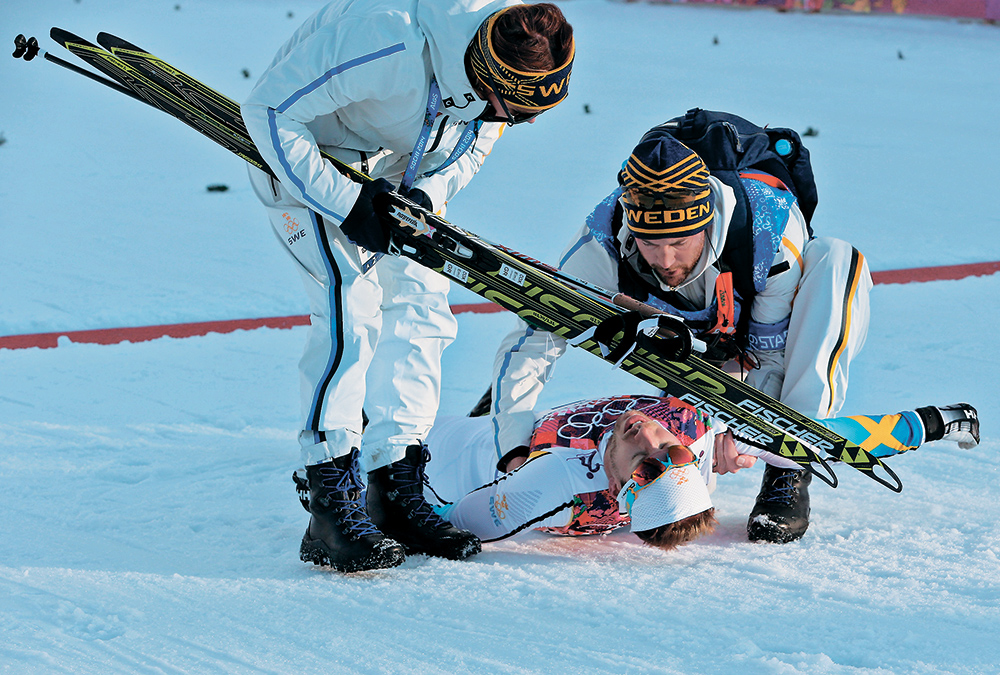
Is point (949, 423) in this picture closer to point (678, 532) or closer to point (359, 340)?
point (678, 532)

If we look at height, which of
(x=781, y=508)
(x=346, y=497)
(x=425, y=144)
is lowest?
(x=346, y=497)

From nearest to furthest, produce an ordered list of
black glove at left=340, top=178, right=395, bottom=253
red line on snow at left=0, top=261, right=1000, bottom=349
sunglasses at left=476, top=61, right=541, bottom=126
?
sunglasses at left=476, top=61, right=541, bottom=126
black glove at left=340, top=178, right=395, bottom=253
red line on snow at left=0, top=261, right=1000, bottom=349

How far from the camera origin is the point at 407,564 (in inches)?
89.9

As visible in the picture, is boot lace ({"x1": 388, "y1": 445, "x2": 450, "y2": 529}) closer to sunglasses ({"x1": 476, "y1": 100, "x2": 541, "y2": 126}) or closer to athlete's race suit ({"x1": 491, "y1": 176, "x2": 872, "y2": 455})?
athlete's race suit ({"x1": 491, "y1": 176, "x2": 872, "y2": 455})

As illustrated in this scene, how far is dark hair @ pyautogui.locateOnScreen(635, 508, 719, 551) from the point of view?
2.31 m

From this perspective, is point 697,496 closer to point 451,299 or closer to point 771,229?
point 771,229

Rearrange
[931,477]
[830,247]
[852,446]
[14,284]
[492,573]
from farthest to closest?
[14,284], [931,477], [830,247], [852,446], [492,573]

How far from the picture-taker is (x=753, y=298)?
2676mm

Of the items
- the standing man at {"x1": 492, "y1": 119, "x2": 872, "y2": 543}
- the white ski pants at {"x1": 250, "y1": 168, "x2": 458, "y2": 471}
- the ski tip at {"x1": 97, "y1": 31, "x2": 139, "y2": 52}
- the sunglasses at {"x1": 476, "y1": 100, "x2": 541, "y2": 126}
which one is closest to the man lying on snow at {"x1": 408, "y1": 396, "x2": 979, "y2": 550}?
the standing man at {"x1": 492, "y1": 119, "x2": 872, "y2": 543}

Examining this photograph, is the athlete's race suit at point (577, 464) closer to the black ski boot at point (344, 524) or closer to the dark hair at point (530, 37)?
the black ski boot at point (344, 524)

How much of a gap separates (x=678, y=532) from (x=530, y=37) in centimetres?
125

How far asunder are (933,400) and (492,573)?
2093mm

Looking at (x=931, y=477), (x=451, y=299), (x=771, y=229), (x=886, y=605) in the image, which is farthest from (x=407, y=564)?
(x=451, y=299)

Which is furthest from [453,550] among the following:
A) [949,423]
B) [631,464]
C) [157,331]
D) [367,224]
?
[157,331]
